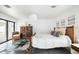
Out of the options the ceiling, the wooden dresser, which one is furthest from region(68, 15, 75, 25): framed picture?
the wooden dresser

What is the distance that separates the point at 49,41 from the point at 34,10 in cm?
67

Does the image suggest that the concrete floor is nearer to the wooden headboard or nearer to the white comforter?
the white comforter

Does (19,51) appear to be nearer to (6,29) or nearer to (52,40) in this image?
(6,29)

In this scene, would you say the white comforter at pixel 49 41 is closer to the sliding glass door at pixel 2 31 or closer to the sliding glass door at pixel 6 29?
the sliding glass door at pixel 6 29

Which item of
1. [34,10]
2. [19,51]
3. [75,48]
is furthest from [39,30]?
[75,48]

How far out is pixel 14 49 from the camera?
1.59 metres

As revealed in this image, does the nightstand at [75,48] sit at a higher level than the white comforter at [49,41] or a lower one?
lower

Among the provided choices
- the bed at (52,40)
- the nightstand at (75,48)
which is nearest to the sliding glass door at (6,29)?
the bed at (52,40)

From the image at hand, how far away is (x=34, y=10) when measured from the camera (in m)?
1.57

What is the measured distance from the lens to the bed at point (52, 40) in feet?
5.26

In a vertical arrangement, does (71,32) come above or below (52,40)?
above

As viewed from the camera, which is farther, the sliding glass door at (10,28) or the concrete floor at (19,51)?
the sliding glass door at (10,28)

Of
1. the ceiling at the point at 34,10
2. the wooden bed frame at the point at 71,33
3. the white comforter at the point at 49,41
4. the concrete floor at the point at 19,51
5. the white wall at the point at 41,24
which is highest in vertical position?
the ceiling at the point at 34,10
